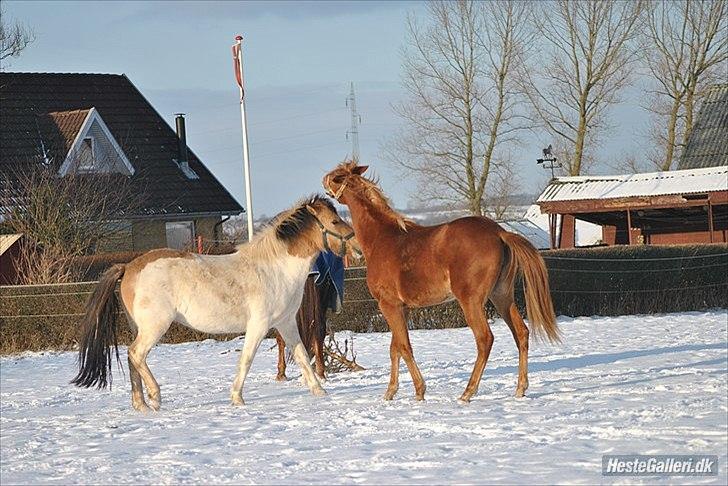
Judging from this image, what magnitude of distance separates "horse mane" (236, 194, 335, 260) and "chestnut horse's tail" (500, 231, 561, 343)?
1.86 metres

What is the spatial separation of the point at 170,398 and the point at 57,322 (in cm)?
859

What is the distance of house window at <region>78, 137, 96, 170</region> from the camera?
30.4m

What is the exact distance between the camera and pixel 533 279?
9.22 m

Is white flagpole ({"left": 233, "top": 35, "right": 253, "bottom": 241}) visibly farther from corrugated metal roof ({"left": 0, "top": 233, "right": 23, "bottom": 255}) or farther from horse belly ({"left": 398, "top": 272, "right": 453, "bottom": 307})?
horse belly ({"left": 398, "top": 272, "right": 453, "bottom": 307})

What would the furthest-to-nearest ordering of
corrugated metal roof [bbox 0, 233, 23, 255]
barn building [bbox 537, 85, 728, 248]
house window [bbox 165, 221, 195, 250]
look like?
1. house window [bbox 165, 221, 195, 250]
2. barn building [bbox 537, 85, 728, 248]
3. corrugated metal roof [bbox 0, 233, 23, 255]

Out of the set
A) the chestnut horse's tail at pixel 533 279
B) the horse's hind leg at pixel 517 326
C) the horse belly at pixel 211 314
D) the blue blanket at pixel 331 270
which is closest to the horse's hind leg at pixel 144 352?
the horse belly at pixel 211 314

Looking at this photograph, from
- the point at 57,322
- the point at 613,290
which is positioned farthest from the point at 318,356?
the point at 613,290

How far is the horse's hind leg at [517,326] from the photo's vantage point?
9.30m

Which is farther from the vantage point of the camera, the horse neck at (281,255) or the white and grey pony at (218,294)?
the horse neck at (281,255)

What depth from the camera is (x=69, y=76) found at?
36.1 meters

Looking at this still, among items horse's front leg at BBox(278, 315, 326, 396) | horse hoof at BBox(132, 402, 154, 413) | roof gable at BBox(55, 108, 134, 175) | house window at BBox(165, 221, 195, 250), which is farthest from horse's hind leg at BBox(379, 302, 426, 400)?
house window at BBox(165, 221, 195, 250)

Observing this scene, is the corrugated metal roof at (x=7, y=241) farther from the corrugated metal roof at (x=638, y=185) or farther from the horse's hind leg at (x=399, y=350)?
the horse's hind leg at (x=399, y=350)

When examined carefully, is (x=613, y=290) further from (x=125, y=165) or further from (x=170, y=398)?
(x=125, y=165)

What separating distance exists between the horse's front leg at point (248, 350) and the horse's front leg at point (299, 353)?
1.45ft
